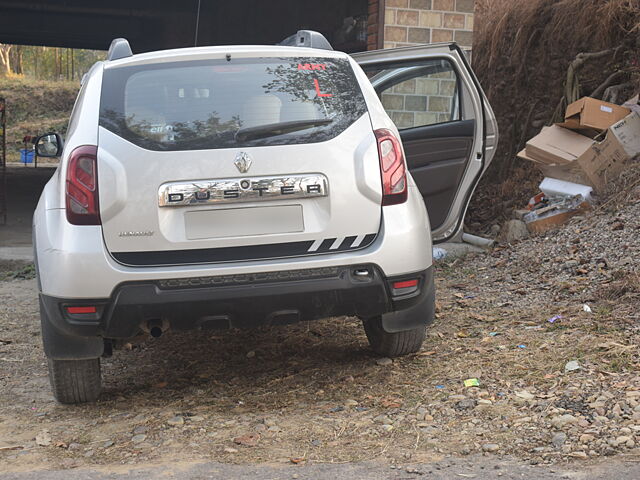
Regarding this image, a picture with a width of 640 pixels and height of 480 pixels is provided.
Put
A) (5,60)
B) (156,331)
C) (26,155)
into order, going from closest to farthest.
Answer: (156,331)
(26,155)
(5,60)

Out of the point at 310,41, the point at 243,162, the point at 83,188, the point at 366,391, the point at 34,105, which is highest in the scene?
the point at 310,41

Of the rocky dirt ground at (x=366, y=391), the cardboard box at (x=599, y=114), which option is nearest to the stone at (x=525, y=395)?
the rocky dirt ground at (x=366, y=391)

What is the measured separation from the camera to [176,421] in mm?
3891

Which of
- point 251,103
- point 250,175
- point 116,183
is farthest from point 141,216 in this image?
point 251,103

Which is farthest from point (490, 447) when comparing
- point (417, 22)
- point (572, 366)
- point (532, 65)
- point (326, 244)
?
point (532, 65)

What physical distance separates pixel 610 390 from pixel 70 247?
263 cm

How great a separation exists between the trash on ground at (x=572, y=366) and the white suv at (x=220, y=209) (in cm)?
78

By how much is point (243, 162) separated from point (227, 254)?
1.45 feet

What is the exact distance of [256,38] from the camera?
47.7 feet

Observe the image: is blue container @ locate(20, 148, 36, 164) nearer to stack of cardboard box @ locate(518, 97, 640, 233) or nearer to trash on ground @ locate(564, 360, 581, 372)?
stack of cardboard box @ locate(518, 97, 640, 233)

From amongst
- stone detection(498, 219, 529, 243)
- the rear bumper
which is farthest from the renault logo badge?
stone detection(498, 219, 529, 243)

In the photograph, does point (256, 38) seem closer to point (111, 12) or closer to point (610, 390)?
point (111, 12)

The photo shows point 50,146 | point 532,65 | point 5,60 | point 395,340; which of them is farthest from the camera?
point 5,60

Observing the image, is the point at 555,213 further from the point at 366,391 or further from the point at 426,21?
the point at 366,391
